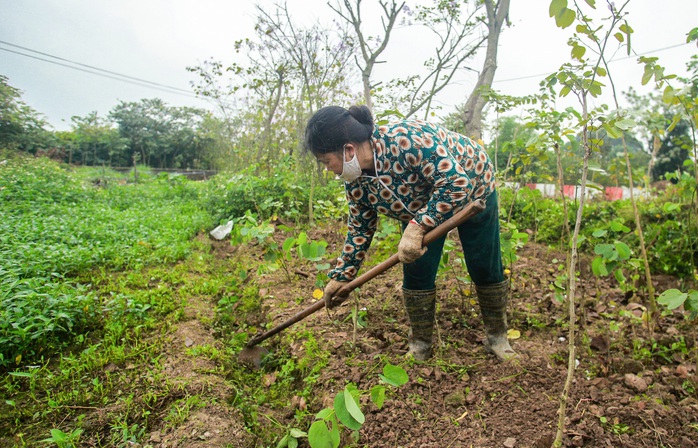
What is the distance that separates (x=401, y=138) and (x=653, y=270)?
9.77 feet

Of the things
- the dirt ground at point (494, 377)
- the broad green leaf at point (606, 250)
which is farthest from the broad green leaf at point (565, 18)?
the dirt ground at point (494, 377)

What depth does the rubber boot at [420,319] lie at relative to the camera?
2.17m

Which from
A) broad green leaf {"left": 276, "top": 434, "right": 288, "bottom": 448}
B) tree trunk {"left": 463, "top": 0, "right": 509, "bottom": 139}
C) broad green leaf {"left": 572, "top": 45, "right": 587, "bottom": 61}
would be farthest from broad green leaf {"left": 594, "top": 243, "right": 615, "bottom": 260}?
tree trunk {"left": 463, "top": 0, "right": 509, "bottom": 139}

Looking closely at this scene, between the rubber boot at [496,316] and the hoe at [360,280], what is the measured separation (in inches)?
22.1

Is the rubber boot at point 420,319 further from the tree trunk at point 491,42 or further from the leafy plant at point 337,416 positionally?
the tree trunk at point 491,42

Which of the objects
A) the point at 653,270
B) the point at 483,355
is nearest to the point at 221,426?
the point at 483,355

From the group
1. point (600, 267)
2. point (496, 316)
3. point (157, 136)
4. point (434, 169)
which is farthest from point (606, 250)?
point (157, 136)

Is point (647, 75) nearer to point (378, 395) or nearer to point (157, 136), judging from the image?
point (378, 395)

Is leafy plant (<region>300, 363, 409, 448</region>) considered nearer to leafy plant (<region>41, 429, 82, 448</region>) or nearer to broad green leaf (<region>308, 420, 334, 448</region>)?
broad green leaf (<region>308, 420, 334, 448</region>)

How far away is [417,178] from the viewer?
187 cm

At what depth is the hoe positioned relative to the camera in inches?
67.3

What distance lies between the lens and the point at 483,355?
2.27 metres

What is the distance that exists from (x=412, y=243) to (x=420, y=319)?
24.5 inches

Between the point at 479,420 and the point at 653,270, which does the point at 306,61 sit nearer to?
the point at 653,270
